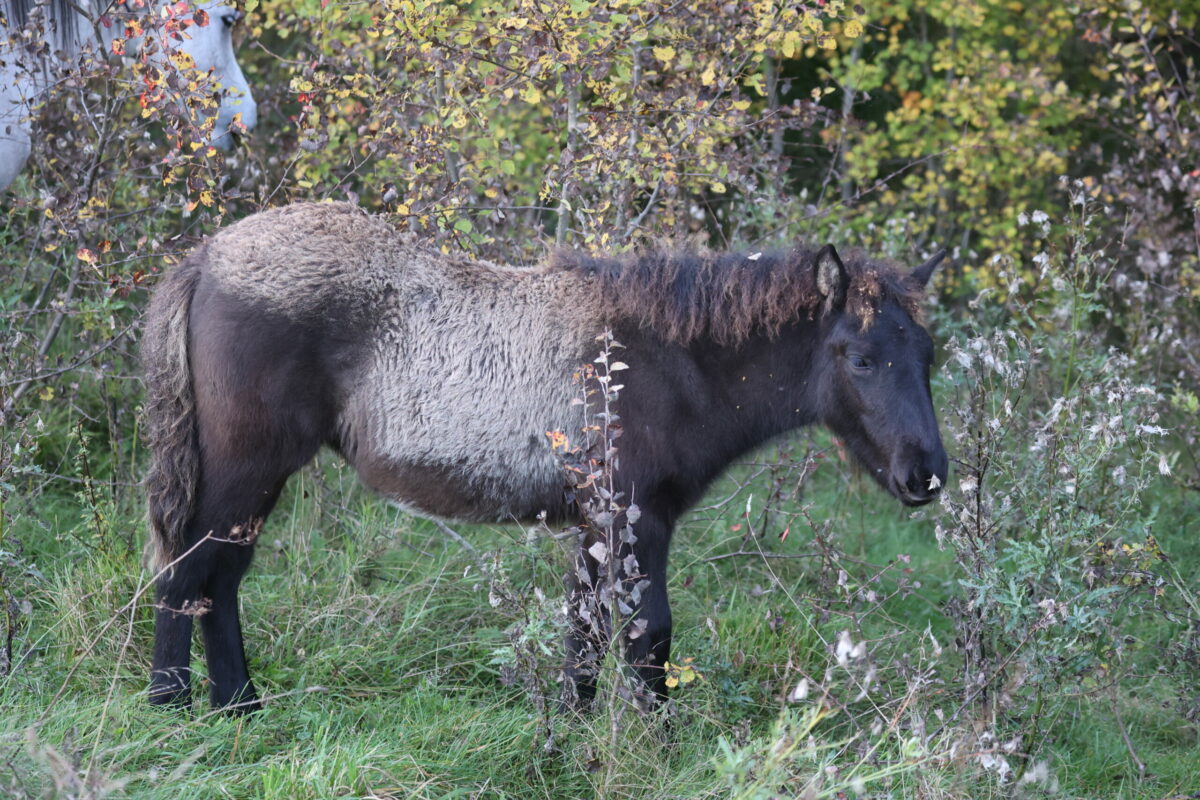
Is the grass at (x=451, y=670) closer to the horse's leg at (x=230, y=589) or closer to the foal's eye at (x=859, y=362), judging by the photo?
the horse's leg at (x=230, y=589)

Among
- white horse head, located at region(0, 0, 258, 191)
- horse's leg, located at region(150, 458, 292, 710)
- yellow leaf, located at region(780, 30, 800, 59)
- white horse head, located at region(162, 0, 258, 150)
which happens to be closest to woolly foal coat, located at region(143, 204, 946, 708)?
horse's leg, located at region(150, 458, 292, 710)

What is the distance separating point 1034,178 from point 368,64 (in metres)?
5.77

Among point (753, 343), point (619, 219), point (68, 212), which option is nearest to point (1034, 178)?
point (619, 219)

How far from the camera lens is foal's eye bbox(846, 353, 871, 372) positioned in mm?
4281

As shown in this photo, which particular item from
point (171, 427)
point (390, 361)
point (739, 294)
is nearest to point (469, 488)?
point (390, 361)

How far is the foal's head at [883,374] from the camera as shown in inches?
165

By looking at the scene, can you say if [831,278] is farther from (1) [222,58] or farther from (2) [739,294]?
(1) [222,58]

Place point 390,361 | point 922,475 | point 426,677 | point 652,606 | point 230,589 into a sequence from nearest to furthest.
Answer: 1. point 922,475
2. point 652,606
3. point 390,361
4. point 230,589
5. point 426,677

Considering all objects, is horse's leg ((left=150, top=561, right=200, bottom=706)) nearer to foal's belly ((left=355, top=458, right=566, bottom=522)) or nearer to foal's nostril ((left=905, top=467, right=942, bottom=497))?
foal's belly ((left=355, top=458, right=566, bottom=522))

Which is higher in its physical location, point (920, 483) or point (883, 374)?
point (883, 374)

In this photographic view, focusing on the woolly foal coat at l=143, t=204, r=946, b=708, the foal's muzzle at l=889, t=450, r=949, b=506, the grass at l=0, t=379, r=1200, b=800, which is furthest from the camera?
the woolly foal coat at l=143, t=204, r=946, b=708

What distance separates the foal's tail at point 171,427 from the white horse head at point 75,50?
4.10 feet

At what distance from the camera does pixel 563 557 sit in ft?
17.4

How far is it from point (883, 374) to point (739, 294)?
624mm
